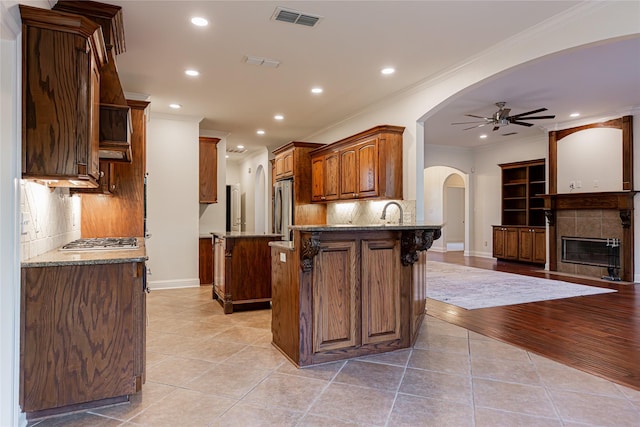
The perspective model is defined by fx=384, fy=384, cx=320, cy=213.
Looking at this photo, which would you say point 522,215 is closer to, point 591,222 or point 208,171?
point 591,222

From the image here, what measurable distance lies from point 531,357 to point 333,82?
362 centimetres

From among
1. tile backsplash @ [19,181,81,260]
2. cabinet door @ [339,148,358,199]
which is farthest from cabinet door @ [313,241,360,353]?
A: cabinet door @ [339,148,358,199]

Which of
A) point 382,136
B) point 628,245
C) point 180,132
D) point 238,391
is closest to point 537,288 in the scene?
point 628,245

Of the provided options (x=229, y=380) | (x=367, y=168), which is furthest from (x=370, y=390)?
(x=367, y=168)

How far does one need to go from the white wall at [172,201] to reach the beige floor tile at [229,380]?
360 cm

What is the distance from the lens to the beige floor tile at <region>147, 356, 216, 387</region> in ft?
8.70

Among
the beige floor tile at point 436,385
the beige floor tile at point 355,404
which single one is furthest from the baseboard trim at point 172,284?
the beige floor tile at point 436,385

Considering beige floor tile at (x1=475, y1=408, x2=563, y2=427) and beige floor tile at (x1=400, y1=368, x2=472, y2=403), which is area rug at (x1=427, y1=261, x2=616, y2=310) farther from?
beige floor tile at (x1=475, y1=408, x2=563, y2=427)

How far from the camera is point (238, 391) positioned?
2.48 metres

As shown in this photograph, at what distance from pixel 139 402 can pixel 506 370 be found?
2518 millimetres

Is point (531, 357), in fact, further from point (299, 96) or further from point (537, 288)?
point (299, 96)

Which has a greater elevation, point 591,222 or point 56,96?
point 56,96

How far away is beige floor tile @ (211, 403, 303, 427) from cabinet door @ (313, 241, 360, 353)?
0.74m

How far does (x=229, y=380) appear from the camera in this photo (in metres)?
2.65
